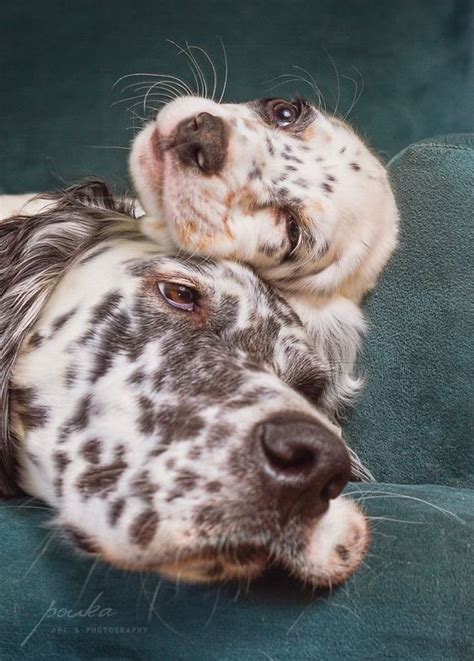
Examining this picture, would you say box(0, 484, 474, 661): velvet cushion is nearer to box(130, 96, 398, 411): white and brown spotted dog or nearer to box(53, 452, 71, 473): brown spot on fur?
box(53, 452, 71, 473): brown spot on fur

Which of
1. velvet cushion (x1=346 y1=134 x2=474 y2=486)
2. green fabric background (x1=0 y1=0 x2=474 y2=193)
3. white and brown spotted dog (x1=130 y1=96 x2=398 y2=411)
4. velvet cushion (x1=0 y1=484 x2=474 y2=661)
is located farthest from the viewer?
green fabric background (x1=0 y1=0 x2=474 y2=193)

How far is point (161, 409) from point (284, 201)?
0.55 m

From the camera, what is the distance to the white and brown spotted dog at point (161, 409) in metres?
1.09

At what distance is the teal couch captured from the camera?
1.08 meters

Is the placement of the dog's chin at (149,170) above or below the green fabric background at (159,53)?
above

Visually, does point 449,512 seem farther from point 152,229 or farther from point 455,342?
point 152,229

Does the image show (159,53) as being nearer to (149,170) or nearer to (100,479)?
(149,170)

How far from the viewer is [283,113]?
5.90 feet

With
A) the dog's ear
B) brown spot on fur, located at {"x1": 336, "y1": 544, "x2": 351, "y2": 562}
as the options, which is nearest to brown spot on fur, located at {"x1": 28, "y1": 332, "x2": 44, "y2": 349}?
the dog's ear

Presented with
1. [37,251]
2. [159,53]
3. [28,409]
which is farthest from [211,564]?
[159,53]

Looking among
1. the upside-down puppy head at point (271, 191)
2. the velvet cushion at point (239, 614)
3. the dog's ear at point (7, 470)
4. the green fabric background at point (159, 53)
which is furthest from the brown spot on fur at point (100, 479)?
the green fabric background at point (159, 53)

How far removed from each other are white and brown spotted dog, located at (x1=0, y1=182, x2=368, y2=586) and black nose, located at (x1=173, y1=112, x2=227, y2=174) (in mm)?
186

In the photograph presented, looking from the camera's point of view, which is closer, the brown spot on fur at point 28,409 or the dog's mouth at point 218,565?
the dog's mouth at point 218,565

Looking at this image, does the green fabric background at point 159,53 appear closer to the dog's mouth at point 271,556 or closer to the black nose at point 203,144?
the black nose at point 203,144
